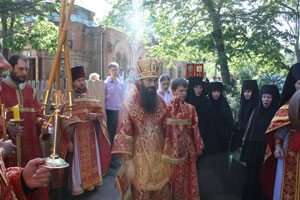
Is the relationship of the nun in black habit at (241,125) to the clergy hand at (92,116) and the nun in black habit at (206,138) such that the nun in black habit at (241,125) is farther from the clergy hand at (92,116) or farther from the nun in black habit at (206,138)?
the clergy hand at (92,116)

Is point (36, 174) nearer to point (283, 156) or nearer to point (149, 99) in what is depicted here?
point (149, 99)

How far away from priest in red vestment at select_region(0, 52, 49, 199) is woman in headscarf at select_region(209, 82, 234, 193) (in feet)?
9.49

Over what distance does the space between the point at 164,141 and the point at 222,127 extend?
1697 mm

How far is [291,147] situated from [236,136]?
67.8 inches

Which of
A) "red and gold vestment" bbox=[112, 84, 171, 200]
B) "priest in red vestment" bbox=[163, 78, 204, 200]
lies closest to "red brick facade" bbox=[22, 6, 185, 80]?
"priest in red vestment" bbox=[163, 78, 204, 200]

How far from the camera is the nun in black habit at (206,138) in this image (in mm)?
4508

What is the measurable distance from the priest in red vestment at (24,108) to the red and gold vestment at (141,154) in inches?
43.7

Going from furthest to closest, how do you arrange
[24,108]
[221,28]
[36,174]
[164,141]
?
1. [221,28]
2. [24,108]
3. [164,141]
4. [36,174]

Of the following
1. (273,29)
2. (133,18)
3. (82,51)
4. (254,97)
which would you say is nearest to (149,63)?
(254,97)

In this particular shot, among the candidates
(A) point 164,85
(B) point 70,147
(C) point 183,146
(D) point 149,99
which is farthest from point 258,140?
(B) point 70,147

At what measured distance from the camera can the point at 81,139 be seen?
14.6 ft

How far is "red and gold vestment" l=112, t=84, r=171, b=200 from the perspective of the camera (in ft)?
10.2

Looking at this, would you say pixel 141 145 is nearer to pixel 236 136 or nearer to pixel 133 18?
pixel 236 136

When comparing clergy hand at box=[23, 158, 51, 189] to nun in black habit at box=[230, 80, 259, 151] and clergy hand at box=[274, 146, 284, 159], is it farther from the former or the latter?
nun in black habit at box=[230, 80, 259, 151]
